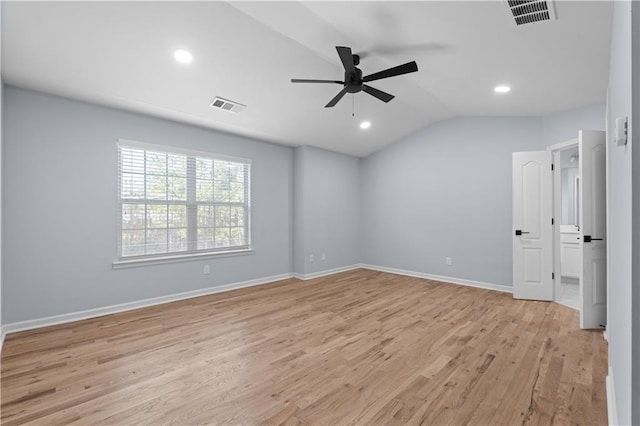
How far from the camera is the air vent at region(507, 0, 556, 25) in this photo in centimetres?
225

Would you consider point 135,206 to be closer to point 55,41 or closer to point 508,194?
point 55,41

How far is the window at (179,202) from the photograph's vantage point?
4047 millimetres

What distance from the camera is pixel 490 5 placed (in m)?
2.36

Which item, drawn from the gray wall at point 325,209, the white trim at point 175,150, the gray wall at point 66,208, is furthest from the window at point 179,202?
the gray wall at point 325,209

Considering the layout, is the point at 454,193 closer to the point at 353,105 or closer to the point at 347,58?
the point at 353,105

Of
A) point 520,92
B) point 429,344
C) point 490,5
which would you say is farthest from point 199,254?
point 520,92

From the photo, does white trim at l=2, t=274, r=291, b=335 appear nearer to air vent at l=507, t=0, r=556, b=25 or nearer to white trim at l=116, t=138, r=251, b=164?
white trim at l=116, t=138, r=251, b=164

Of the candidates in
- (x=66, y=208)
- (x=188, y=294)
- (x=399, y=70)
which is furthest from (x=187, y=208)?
(x=399, y=70)

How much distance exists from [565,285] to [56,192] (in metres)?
7.51

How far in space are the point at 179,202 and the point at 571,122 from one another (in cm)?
567

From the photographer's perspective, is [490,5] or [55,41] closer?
[490,5]

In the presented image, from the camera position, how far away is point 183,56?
3084 mm

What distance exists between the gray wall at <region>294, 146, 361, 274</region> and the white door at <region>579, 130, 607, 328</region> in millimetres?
3990

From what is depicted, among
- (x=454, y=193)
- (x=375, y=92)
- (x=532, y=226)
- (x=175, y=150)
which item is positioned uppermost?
(x=375, y=92)
